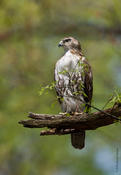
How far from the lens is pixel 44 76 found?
41.5 feet

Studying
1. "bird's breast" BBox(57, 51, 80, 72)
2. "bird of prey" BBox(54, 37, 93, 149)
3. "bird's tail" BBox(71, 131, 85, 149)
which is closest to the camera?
"bird of prey" BBox(54, 37, 93, 149)

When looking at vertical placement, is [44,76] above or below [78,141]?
above

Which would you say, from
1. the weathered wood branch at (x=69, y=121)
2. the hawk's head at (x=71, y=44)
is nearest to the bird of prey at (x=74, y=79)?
the hawk's head at (x=71, y=44)

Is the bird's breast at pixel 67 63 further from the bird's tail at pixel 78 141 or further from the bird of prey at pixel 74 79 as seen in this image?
the bird's tail at pixel 78 141

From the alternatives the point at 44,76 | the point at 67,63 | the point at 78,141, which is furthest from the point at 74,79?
the point at 44,76

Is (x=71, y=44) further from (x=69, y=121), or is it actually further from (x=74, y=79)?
(x=69, y=121)

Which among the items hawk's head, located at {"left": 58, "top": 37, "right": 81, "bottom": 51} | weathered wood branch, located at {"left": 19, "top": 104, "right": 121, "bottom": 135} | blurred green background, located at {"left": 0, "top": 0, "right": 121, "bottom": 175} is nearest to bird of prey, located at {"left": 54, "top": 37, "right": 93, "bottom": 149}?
hawk's head, located at {"left": 58, "top": 37, "right": 81, "bottom": 51}

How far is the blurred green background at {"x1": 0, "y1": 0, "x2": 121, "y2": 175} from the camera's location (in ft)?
40.3

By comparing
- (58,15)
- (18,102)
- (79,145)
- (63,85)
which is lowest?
(79,145)

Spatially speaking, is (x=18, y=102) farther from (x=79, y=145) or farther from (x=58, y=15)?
(x=79, y=145)

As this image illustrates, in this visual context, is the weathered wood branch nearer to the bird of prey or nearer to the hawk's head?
the bird of prey

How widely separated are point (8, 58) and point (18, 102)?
1144 millimetres

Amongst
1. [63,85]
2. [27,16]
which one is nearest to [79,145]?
[63,85]

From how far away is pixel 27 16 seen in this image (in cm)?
1207
